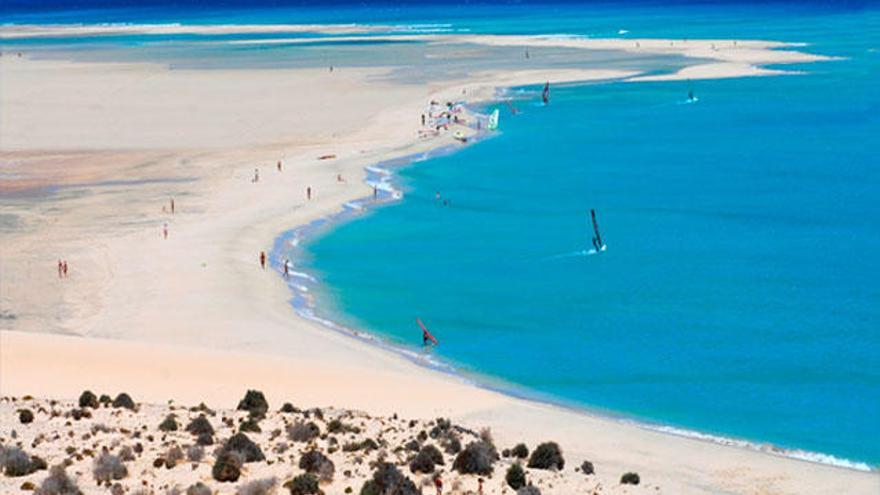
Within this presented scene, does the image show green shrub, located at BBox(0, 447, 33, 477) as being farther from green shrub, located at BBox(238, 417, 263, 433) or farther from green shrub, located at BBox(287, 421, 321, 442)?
green shrub, located at BBox(287, 421, 321, 442)

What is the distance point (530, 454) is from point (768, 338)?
14.7 meters

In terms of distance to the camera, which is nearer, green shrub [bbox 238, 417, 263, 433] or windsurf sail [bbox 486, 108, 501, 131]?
green shrub [bbox 238, 417, 263, 433]

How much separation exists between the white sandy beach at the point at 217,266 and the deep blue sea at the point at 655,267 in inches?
93.7

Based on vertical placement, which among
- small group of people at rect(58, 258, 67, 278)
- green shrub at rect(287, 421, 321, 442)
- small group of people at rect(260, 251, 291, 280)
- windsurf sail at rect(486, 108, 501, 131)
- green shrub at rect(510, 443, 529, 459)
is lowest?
small group of people at rect(58, 258, 67, 278)

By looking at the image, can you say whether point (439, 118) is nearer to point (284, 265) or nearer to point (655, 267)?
point (284, 265)

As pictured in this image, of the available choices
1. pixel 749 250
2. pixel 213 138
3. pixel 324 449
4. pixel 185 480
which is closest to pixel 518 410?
pixel 324 449

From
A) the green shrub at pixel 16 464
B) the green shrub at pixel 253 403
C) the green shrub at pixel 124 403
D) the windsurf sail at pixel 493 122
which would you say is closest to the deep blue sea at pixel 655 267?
the windsurf sail at pixel 493 122

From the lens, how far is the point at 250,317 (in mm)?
41781

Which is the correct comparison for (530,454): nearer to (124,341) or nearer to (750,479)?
(750,479)

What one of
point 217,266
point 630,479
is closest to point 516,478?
point 630,479

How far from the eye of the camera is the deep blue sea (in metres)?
34.6

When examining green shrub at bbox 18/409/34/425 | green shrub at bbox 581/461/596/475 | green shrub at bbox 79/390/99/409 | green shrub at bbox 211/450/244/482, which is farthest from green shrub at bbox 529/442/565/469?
green shrub at bbox 18/409/34/425

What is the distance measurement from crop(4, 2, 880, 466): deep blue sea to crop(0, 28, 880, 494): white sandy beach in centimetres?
238

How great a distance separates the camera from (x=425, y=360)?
3788 centimetres
